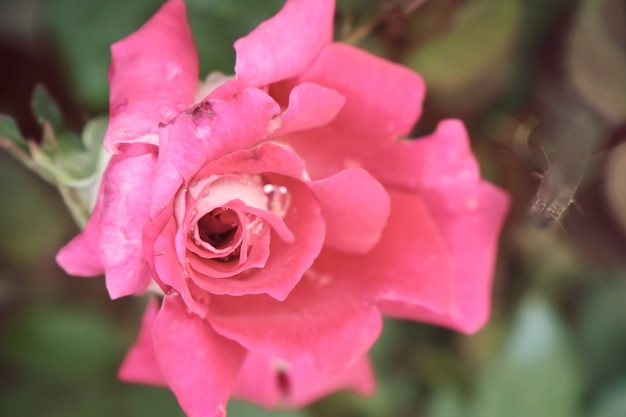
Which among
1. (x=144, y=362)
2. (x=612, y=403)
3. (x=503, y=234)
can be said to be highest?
(x=144, y=362)

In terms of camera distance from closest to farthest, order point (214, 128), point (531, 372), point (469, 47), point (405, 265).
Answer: point (214, 128) < point (405, 265) < point (469, 47) < point (531, 372)

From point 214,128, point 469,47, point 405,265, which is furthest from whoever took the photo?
point 469,47

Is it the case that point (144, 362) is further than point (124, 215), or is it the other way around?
point (144, 362)

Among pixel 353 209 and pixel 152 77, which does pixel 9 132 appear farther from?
pixel 353 209

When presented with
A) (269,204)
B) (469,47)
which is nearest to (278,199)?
(269,204)

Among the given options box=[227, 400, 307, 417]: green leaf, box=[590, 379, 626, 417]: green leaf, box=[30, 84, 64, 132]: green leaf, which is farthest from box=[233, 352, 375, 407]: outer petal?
box=[590, 379, 626, 417]: green leaf

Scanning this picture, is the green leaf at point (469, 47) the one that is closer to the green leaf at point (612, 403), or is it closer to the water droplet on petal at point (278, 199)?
the water droplet on petal at point (278, 199)

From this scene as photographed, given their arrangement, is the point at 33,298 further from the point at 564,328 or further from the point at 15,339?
the point at 564,328

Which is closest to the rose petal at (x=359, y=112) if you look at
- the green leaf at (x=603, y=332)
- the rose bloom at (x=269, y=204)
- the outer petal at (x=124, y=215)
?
the rose bloom at (x=269, y=204)
